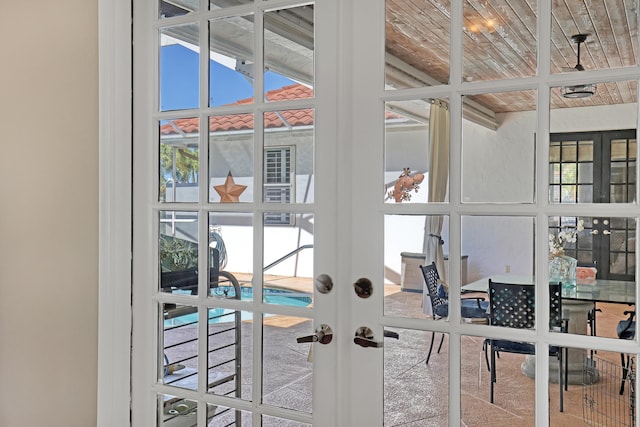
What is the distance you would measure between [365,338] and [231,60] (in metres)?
1.02

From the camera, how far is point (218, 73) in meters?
1.83

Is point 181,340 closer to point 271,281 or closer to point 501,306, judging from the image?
point 271,281

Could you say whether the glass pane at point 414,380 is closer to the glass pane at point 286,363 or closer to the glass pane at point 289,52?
the glass pane at point 286,363

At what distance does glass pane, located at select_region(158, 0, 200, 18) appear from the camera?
1.88m

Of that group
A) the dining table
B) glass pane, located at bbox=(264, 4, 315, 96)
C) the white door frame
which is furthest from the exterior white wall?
the white door frame

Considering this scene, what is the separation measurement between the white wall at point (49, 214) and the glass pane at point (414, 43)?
114 centimetres

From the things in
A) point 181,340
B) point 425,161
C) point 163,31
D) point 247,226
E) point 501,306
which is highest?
point 163,31

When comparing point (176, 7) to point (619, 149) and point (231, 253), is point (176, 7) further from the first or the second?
point (619, 149)

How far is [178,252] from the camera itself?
1.92 m

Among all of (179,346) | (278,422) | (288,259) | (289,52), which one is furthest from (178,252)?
(289,52)

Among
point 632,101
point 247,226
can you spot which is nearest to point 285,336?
point 247,226

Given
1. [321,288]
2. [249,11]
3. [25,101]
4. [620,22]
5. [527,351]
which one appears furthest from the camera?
[25,101]

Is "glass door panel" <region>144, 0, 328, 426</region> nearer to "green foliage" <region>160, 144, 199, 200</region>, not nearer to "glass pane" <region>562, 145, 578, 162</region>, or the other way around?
"green foliage" <region>160, 144, 199, 200</region>

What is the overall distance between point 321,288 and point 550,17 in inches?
38.6
